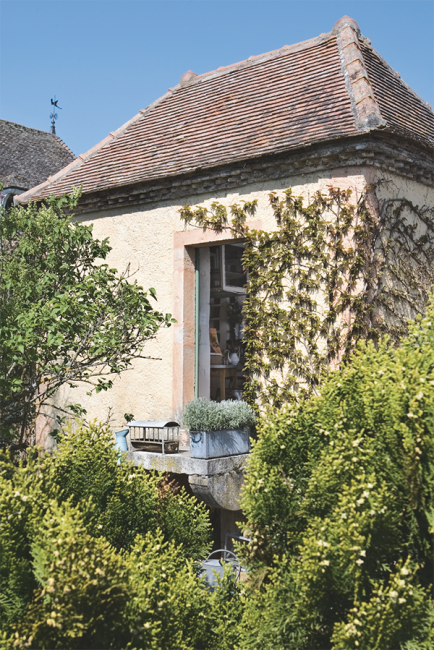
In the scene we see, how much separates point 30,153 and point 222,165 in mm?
13016

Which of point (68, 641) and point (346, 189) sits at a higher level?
point (346, 189)

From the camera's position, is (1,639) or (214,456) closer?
(1,639)

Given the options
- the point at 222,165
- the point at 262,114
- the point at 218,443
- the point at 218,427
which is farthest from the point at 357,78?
the point at 218,443

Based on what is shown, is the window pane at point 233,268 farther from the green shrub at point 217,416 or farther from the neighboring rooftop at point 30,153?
the neighboring rooftop at point 30,153

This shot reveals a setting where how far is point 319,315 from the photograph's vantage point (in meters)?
7.25

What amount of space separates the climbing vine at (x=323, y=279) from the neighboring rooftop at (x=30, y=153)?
36.8ft

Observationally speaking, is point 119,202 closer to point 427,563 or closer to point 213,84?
point 213,84

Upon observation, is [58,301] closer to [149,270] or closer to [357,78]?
[149,270]

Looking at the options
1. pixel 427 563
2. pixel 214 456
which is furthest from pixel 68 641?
pixel 214 456

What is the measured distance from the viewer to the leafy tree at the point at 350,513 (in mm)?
2801

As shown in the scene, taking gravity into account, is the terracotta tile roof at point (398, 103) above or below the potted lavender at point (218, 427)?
above

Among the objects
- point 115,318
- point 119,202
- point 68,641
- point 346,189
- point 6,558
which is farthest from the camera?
point 119,202

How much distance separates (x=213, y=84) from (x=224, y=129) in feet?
5.97

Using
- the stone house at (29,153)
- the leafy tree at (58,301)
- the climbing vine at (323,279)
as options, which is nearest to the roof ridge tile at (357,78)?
the climbing vine at (323,279)
